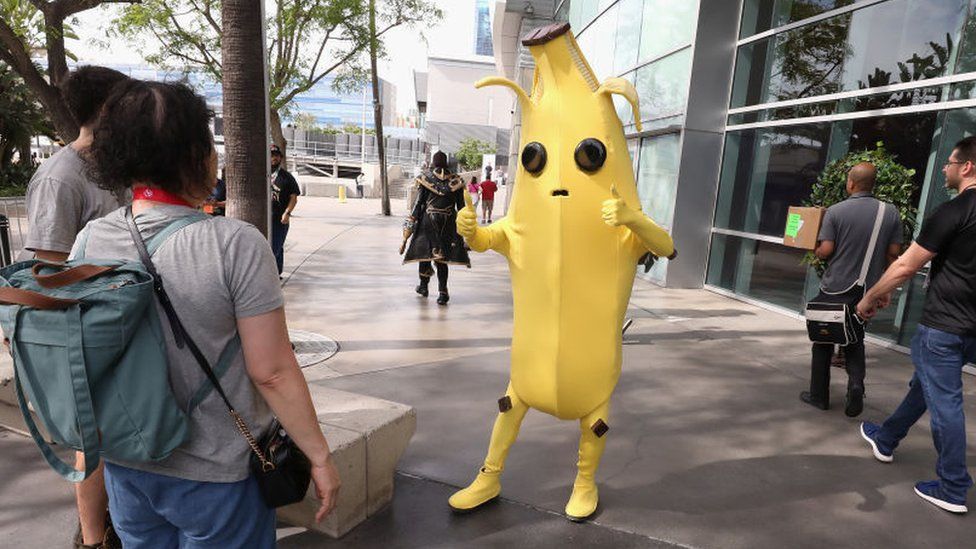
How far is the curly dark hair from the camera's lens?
4.32ft

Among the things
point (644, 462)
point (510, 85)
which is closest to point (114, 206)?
point (510, 85)

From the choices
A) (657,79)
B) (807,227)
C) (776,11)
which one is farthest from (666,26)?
(807,227)

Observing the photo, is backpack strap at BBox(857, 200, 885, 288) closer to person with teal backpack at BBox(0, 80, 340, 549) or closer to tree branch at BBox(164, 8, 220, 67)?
person with teal backpack at BBox(0, 80, 340, 549)

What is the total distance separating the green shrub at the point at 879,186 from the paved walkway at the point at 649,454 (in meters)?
1.41

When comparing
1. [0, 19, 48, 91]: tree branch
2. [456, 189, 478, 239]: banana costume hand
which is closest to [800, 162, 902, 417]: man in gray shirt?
[456, 189, 478, 239]: banana costume hand

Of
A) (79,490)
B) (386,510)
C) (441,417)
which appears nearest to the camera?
(79,490)

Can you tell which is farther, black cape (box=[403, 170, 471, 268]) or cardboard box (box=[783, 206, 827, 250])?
black cape (box=[403, 170, 471, 268])

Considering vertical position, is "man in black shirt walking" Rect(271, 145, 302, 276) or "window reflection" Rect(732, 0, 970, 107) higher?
"window reflection" Rect(732, 0, 970, 107)

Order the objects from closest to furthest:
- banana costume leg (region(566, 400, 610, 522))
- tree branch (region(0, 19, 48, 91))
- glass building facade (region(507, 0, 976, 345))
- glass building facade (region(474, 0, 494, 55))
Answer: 1. banana costume leg (region(566, 400, 610, 522))
2. glass building facade (region(507, 0, 976, 345))
3. tree branch (region(0, 19, 48, 91))
4. glass building facade (region(474, 0, 494, 55))

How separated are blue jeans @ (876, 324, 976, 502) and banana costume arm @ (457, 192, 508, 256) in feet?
7.28

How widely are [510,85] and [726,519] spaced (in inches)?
92.4

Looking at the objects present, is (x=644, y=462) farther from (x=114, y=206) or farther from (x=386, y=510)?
(x=114, y=206)

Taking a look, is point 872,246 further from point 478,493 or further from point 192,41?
point 192,41

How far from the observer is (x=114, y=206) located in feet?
7.71
